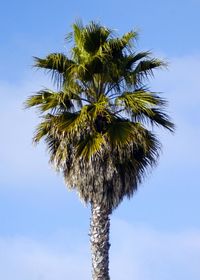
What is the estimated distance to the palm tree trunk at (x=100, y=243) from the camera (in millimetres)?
23406

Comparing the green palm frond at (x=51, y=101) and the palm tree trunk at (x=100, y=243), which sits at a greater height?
the green palm frond at (x=51, y=101)

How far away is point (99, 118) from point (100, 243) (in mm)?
3314

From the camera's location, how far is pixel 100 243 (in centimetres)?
2352

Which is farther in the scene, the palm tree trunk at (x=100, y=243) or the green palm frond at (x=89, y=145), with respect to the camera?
the green palm frond at (x=89, y=145)

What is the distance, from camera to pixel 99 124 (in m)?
24.6

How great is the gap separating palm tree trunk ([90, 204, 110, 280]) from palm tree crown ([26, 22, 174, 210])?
384mm

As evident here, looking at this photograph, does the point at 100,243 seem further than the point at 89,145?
No

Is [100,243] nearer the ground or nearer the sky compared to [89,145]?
nearer the ground

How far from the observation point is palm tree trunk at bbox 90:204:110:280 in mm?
23406

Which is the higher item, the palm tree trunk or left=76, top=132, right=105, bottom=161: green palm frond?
left=76, top=132, right=105, bottom=161: green palm frond

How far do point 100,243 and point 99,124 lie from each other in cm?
319

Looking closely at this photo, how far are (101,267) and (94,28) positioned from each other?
21.4ft

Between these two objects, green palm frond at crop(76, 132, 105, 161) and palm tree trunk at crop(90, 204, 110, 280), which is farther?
green palm frond at crop(76, 132, 105, 161)

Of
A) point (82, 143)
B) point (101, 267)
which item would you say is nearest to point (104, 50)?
point (82, 143)
